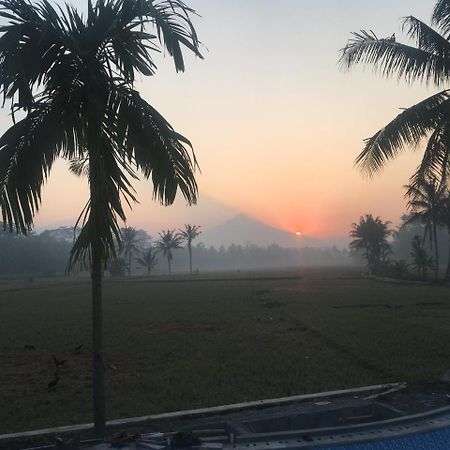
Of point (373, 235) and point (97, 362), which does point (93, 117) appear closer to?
point (97, 362)

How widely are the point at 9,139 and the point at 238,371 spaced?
7.25 m

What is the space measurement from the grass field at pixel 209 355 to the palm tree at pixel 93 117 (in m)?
3.51

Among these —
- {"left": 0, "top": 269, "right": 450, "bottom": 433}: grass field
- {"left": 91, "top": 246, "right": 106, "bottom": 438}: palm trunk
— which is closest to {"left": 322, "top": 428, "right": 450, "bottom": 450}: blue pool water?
{"left": 91, "top": 246, "right": 106, "bottom": 438}: palm trunk

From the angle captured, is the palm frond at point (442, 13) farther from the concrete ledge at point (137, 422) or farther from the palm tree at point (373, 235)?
the palm tree at point (373, 235)

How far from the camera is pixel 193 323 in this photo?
19094 mm

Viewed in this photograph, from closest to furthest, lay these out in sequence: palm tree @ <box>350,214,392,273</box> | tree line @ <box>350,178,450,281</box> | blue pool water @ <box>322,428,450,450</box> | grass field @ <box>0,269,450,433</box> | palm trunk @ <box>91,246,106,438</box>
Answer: blue pool water @ <box>322,428,450,450</box> < palm trunk @ <box>91,246,106,438</box> < grass field @ <box>0,269,450,433</box> < tree line @ <box>350,178,450,281</box> < palm tree @ <box>350,214,392,273</box>

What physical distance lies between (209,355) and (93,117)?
8.72 m

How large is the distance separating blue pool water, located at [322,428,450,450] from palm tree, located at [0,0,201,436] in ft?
9.68

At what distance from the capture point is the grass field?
8.66m

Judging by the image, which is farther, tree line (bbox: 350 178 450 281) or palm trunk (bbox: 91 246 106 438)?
tree line (bbox: 350 178 450 281)

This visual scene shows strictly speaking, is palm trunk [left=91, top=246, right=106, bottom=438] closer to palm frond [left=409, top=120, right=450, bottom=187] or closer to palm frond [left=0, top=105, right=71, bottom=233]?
palm frond [left=0, top=105, right=71, bottom=233]

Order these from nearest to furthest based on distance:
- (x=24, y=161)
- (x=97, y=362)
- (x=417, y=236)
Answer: (x=24, y=161), (x=97, y=362), (x=417, y=236)

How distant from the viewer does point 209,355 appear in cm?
1250

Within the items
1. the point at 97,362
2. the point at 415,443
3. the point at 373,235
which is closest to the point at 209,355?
the point at 97,362
